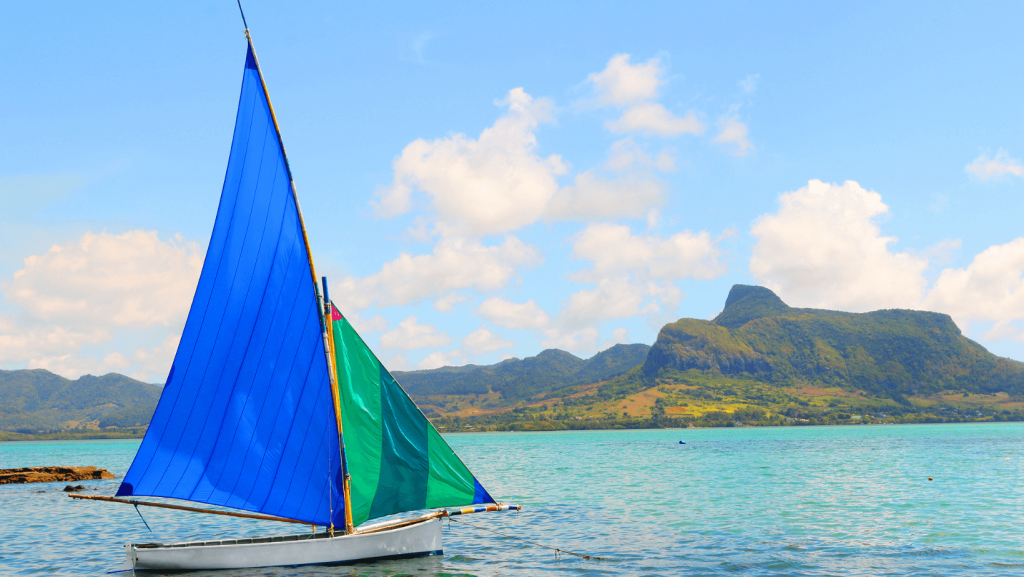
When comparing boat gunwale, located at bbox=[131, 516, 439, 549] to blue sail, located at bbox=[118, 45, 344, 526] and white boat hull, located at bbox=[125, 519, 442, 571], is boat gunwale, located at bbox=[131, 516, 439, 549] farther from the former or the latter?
blue sail, located at bbox=[118, 45, 344, 526]

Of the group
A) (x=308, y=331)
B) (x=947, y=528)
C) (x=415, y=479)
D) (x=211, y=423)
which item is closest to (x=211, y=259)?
(x=308, y=331)

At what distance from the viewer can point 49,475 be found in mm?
71500

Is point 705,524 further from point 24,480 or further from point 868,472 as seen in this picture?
point 24,480

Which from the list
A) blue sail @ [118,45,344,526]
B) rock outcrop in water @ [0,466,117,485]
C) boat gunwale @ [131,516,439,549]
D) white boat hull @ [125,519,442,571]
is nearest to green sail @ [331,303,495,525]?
boat gunwale @ [131,516,439,549]

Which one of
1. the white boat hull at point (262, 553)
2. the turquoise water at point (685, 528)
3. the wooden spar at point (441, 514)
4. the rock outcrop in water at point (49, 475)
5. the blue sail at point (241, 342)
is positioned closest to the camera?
the blue sail at point (241, 342)

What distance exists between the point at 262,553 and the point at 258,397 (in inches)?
188

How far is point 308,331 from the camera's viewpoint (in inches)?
820

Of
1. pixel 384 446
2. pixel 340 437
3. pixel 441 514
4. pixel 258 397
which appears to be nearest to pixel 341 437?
pixel 340 437

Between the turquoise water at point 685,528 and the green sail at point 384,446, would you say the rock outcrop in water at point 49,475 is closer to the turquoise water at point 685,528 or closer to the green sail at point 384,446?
the turquoise water at point 685,528

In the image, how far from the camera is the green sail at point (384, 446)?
857 inches

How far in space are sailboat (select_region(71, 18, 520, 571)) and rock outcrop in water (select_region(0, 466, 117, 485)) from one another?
6096 cm

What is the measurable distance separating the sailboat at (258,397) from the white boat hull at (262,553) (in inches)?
1.2

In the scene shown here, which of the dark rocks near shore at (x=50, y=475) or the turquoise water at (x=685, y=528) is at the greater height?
the turquoise water at (x=685, y=528)

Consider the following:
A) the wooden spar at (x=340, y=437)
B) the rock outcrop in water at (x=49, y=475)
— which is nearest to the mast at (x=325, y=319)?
the wooden spar at (x=340, y=437)
